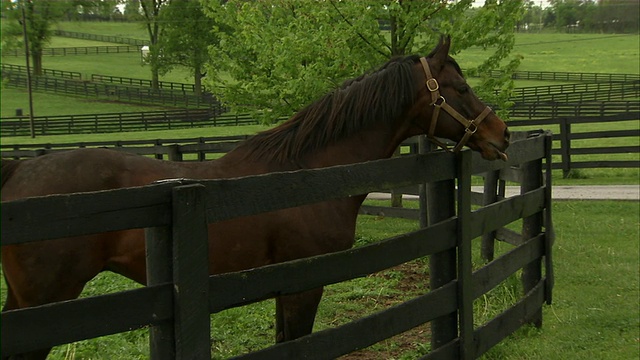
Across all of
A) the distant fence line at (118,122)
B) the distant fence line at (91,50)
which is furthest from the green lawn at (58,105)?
the distant fence line at (91,50)

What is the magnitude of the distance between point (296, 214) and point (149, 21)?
2145 inches

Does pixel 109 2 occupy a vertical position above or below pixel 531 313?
above

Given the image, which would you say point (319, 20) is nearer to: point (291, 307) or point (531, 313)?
point (531, 313)

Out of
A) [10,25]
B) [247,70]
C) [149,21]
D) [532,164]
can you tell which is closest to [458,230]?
[532,164]

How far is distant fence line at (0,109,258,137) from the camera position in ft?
128

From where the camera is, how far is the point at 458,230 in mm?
4277

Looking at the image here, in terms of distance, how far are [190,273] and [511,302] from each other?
4444mm

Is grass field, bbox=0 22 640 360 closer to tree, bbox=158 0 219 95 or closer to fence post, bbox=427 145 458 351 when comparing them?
fence post, bbox=427 145 458 351

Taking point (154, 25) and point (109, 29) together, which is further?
point (109, 29)

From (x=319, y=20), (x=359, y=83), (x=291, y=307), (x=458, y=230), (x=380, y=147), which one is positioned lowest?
(x=291, y=307)

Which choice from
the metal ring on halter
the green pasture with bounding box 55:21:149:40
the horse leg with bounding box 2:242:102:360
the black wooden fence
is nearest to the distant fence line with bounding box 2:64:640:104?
the green pasture with bounding box 55:21:149:40

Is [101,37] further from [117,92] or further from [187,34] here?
[187,34]

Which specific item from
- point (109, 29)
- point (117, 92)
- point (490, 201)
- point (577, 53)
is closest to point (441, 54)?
point (490, 201)

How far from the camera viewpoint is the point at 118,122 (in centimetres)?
4128
